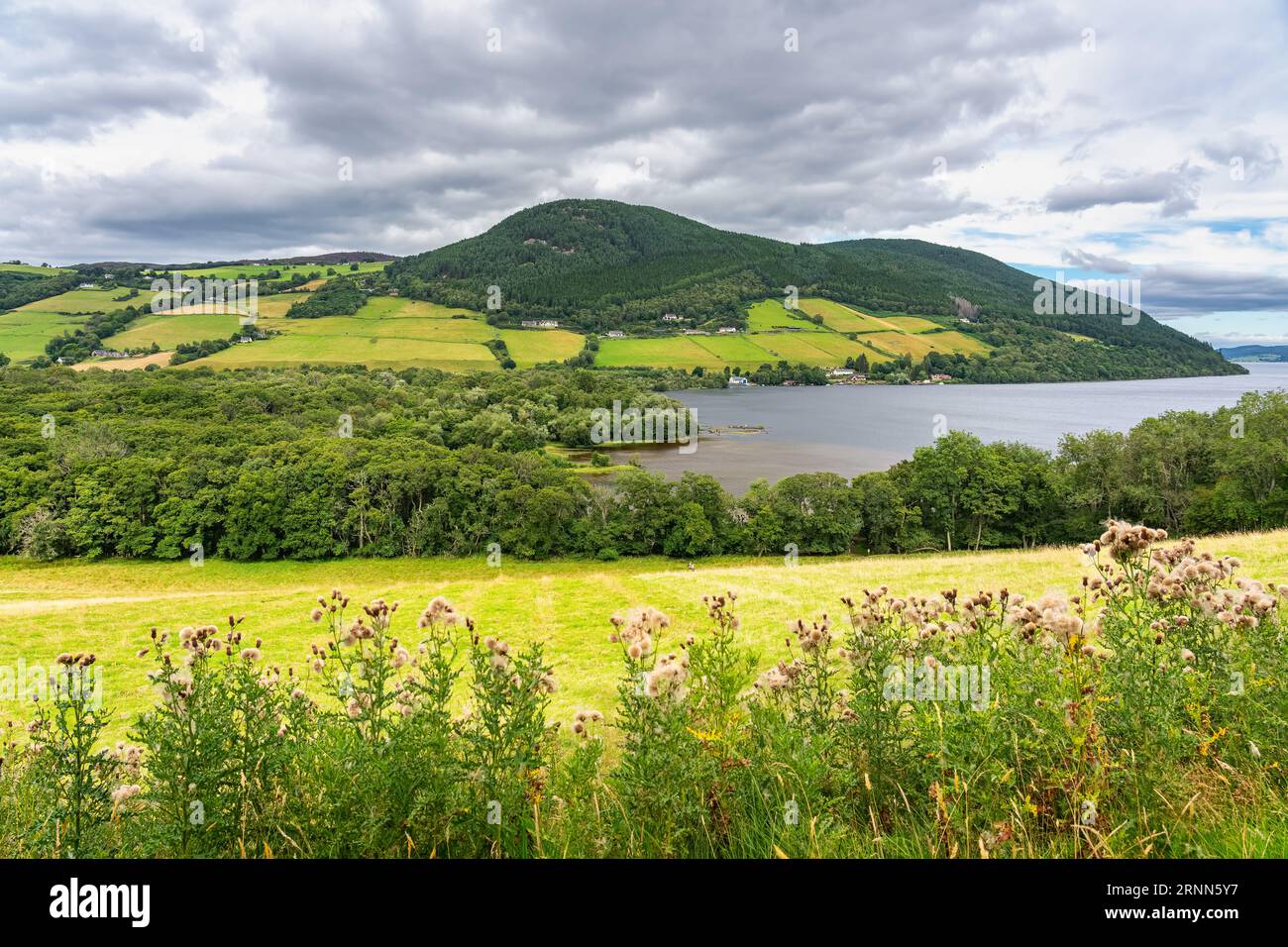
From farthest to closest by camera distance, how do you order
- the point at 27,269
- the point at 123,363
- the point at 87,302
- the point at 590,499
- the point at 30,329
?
the point at 27,269
the point at 87,302
the point at 30,329
the point at 123,363
the point at 590,499

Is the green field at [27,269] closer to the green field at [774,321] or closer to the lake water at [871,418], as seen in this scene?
the lake water at [871,418]

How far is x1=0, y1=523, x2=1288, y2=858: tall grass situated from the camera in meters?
3.28

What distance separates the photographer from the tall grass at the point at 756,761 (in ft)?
10.8

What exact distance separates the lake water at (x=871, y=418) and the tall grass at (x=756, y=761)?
188ft

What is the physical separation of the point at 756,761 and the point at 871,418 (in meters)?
112

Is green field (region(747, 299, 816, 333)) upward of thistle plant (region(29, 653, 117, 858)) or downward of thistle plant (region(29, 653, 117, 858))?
upward

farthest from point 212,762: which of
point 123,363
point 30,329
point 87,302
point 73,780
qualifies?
point 87,302

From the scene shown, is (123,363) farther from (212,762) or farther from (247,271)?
(212,762)

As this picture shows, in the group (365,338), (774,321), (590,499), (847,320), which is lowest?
(590,499)

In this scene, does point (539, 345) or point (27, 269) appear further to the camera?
point (27, 269)

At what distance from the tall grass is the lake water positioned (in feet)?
188

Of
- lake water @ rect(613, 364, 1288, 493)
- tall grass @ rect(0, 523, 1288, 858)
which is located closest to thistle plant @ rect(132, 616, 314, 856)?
tall grass @ rect(0, 523, 1288, 858)

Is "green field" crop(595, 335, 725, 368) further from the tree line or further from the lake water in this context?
the tree line

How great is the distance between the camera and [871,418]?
109 m
